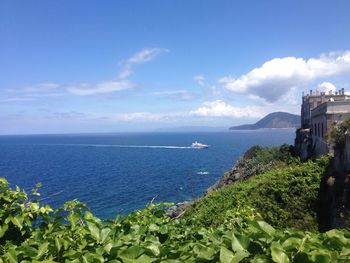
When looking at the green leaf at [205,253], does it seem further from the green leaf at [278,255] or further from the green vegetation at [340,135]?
the green vegetation at [340,135]

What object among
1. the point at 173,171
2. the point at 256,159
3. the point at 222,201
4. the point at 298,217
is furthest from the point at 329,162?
the point at 173,171

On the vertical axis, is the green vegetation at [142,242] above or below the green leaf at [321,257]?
below

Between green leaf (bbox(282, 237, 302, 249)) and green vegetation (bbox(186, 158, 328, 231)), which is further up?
green leaf (bbox(282, 237, 302, 249))

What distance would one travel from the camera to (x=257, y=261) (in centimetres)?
259

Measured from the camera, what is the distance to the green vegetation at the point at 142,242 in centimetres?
267

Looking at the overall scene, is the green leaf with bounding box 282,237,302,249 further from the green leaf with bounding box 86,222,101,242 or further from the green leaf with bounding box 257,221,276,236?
the green leaf with bounding box 86,222,101,242

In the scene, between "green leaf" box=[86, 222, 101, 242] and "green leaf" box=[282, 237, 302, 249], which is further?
"green leaf" box=[86, 222, 101, 242]

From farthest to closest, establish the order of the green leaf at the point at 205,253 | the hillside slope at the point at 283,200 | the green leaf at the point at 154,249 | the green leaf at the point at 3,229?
the hillside slope at the point at 283,200
the green leaf at the point at 3,229
the green leaf at the point at 154,249
the green leaf at the point at 205,253

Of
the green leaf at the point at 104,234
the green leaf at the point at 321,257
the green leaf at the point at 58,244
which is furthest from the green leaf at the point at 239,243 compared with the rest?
the green leaf at the point at 58,244

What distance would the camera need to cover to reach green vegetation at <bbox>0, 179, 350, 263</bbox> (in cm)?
267

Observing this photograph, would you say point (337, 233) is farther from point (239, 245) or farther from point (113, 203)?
point (113, 203)

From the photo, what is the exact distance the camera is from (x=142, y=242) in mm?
3439

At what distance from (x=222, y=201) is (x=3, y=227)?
25.0 meters

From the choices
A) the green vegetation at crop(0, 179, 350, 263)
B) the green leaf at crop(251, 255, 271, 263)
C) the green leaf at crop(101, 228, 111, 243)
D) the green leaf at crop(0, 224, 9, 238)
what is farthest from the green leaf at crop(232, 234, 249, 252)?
the green leaf at crop(0, 224, 9, 238)
